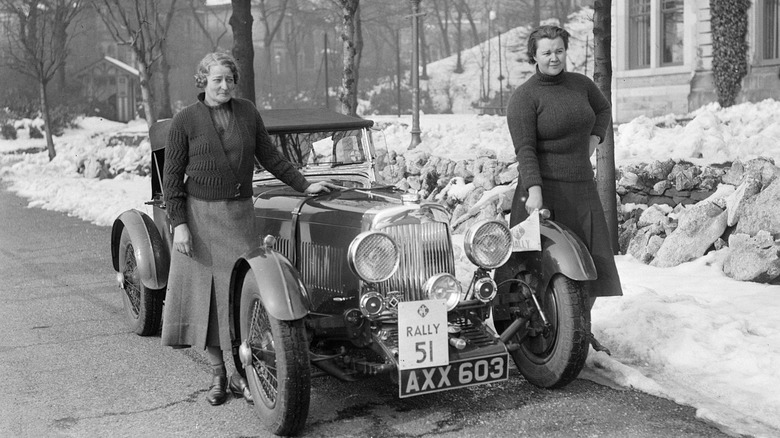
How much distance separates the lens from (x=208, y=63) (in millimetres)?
4926

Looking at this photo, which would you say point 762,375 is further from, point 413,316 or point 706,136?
point 706,136

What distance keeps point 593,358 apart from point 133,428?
2609 mm

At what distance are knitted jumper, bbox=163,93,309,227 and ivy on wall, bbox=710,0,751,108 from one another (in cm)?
1750

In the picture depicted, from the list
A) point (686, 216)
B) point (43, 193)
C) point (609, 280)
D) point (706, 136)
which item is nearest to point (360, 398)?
point (609, 280)

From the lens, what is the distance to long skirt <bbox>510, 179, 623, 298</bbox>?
17.4ft

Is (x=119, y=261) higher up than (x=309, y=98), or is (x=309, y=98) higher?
(x=309, y=98)

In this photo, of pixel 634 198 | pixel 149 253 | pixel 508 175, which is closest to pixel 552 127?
pixel 149 253

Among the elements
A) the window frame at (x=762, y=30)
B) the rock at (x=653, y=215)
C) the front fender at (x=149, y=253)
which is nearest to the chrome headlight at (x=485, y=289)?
the front fender at (x=149, y=253)

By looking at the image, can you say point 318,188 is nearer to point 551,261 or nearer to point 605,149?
point 551,261

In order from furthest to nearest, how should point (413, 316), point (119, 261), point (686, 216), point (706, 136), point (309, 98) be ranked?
point (309, 98)
point (706, 136)
point (686, 216)
point (119, 261)
point (413, 316)

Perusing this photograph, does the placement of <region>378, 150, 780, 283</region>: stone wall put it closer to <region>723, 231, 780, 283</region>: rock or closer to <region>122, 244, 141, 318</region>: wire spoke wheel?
<region>723, 231, 780, 283</region>: rock

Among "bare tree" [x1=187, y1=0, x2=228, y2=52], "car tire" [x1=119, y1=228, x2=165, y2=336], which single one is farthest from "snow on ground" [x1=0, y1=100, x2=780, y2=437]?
"bare tree" [x1=187, y1=0, x2=228, y2=52]

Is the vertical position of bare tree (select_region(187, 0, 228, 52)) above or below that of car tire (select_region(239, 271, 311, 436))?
above

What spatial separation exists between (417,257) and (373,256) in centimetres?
32
